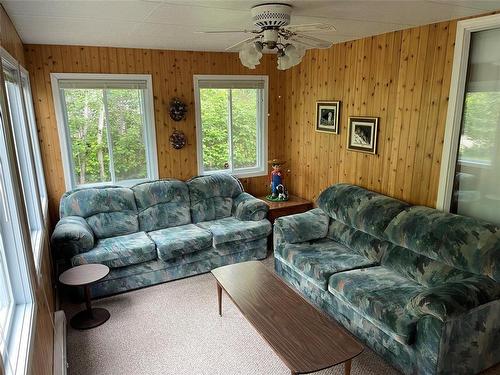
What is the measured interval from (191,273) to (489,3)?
136 inches

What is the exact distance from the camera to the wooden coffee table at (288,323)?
2.14 m

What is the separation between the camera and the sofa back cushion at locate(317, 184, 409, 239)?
3328 mm

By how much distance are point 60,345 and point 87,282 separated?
534 millimetres

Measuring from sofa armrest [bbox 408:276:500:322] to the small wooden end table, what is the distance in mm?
2354

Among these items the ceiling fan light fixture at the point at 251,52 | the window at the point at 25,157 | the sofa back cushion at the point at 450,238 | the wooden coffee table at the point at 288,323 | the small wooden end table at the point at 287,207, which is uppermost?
the ceiling fan light fixture at the point at 251,52

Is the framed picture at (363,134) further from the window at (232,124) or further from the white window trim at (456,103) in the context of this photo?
the window at (232,124)

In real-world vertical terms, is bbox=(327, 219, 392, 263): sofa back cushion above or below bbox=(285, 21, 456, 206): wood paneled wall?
below

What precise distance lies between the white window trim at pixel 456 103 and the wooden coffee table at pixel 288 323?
1554 millimetres

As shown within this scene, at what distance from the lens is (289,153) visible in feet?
17.5

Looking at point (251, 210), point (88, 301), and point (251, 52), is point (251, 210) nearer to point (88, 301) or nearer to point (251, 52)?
point (88, 301)

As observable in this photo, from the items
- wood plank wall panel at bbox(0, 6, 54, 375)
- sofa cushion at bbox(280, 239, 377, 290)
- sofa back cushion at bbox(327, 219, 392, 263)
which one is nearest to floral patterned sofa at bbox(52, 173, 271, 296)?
sofa cushion at bbox(280, 239, 377, 290)

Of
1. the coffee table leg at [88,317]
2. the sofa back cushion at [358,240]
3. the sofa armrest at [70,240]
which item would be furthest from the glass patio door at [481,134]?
the sofa armrest at [70,240]

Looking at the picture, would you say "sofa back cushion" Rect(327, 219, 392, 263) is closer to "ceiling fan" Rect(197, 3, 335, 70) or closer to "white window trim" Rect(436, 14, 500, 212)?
"white window trim" Rect(436, 14, 500, 212)

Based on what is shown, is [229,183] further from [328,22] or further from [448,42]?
[448,42]
